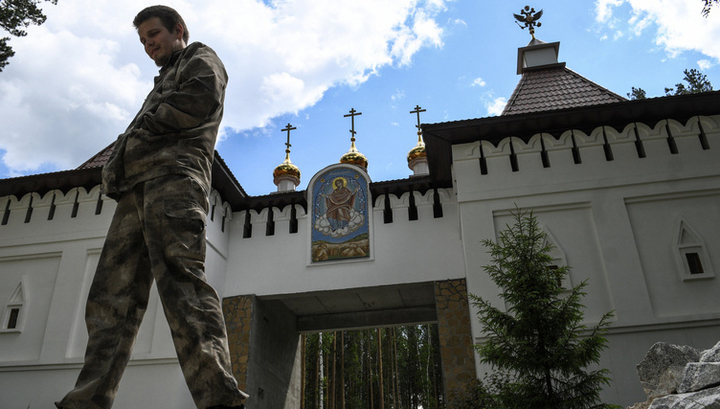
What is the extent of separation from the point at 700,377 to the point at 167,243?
3.99 m

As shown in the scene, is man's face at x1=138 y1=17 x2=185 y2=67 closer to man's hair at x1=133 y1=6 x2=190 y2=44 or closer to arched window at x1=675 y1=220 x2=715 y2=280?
man's hair at x1=133 y1=6 x2=190 y2=44

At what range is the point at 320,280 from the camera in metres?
10.6

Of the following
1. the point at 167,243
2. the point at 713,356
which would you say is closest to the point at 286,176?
the point at 713,356

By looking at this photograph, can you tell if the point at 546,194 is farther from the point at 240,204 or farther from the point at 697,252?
the point at 240,204

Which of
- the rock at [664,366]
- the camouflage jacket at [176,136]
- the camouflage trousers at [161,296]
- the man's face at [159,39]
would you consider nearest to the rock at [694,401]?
the rock at [664,366]

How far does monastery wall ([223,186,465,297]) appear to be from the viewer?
10398mm

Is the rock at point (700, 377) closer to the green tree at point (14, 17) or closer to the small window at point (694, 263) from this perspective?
the small window at point (694, 263)

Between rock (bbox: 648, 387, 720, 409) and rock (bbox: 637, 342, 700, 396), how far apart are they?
80cm

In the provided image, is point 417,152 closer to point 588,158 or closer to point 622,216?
point 588,158

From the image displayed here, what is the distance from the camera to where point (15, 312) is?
10.5 metres

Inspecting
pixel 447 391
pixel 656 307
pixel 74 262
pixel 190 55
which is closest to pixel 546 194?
pixel 656 307

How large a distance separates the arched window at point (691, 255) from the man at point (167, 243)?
26.9 feet

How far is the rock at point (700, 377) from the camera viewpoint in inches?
161

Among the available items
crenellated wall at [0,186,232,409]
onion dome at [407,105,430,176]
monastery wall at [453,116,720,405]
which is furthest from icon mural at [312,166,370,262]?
onion dome at [407,105,430,176]
